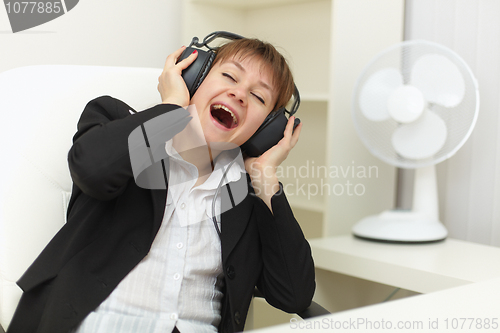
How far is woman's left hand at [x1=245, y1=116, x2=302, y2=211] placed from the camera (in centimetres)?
108

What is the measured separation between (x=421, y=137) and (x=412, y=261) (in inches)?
15.6

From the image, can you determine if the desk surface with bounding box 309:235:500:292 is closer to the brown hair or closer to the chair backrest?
the brown hair

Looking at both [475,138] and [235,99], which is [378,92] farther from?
[235,99]

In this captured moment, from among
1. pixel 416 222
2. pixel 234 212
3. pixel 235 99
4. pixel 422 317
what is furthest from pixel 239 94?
Answer: pixel 416 222

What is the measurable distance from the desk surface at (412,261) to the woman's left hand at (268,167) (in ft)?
1.54

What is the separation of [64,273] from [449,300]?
2.24ft

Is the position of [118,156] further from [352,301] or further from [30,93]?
[352,301]

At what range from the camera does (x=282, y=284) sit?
1053 mm

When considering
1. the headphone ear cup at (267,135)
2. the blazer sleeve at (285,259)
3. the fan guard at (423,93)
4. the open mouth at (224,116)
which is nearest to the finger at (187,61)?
the open mouth at (224,116)

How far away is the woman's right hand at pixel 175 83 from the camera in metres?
1.00

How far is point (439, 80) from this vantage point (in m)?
1.43

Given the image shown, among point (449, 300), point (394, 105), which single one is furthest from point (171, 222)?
point (394, 105)

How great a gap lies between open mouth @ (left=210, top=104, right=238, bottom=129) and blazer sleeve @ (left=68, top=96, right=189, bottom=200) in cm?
19

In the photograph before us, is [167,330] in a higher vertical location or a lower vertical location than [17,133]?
lower
